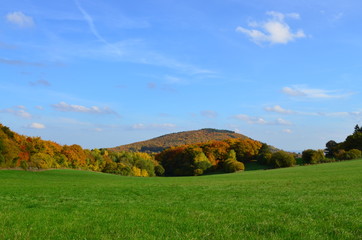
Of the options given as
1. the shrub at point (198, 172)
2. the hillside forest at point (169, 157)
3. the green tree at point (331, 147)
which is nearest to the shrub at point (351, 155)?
the hillside forest at point (169, 157)

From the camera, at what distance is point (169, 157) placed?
115688 millimetres

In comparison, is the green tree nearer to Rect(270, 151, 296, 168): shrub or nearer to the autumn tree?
Rect(270, 151, 296, 168): shrub

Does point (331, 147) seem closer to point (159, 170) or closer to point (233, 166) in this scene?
point (233, 166)

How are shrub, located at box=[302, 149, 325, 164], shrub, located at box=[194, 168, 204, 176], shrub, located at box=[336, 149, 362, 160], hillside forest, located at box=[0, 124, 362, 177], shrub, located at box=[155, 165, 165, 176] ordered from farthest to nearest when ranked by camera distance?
shrub, located at box=[155, 165, 165, 176] → shrub, located at box=[194, 168, 204, 176] → shrub, located at box=[302, 149, 325, 164] → shrub, located at box=[336, 149, 362, 160] → hillside forest, located at box=[0, 124, 362, 177]

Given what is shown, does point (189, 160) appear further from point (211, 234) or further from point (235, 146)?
point (211, 234)

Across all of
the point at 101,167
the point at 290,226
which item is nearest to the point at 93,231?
the point at 290,226

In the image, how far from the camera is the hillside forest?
6588 centimetres

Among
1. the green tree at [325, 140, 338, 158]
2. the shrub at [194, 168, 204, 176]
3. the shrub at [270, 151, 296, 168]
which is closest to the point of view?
the shrub at [270, 151, 296, 168]

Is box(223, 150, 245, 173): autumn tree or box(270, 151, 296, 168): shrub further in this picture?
box(223, 150, 245, 173): autumn tree

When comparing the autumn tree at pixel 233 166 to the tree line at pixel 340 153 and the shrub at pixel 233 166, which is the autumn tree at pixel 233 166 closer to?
the shrub at pixel 233 166

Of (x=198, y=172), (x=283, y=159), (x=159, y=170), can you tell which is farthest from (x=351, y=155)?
(x=159, y=170)

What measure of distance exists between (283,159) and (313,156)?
8.31m

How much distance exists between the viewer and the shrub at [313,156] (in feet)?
276

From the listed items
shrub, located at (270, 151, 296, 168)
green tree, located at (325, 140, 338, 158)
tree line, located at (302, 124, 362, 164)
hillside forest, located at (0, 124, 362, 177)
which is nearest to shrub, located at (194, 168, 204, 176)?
hillside forest, located at (0, 124, 362, 177)
